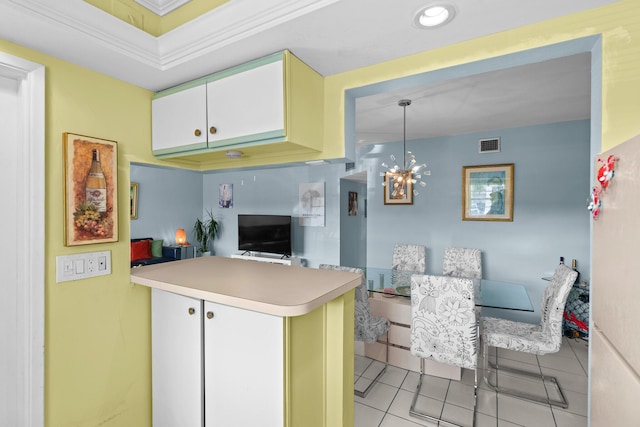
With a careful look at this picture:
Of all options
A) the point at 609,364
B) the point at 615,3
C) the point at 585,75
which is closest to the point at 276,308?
the point at 609,364

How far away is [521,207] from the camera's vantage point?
12.0 feet

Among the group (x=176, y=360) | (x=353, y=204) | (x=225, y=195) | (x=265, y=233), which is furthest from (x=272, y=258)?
(x=176, y=360)

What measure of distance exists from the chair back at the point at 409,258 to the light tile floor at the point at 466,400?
1.36 meters

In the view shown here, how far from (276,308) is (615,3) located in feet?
4.98

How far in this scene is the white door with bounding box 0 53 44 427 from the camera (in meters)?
1.23

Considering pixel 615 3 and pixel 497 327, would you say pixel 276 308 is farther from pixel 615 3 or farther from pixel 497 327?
pixel 497 327

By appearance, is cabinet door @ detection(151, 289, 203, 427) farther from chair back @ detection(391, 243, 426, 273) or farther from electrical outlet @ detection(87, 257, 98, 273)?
chair back @ detection(391, 243, 426, 273)

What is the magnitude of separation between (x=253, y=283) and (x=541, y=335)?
2349mm

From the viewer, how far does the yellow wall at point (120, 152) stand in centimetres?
101

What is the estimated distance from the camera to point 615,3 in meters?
0.99

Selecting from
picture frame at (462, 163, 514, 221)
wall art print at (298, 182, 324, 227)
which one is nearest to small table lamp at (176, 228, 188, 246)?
wall art print at (298, 182, 324, 227)

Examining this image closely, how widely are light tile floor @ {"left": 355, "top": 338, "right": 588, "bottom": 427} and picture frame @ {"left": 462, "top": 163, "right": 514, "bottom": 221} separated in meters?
1.68

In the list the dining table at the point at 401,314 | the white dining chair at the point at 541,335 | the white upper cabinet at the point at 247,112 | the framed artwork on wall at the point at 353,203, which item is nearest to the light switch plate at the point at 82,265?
the white upper cabinet at the point at 247,112

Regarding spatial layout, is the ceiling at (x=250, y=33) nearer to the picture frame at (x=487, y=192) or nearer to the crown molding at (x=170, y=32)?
the crown molding at (x=170, y=32)
